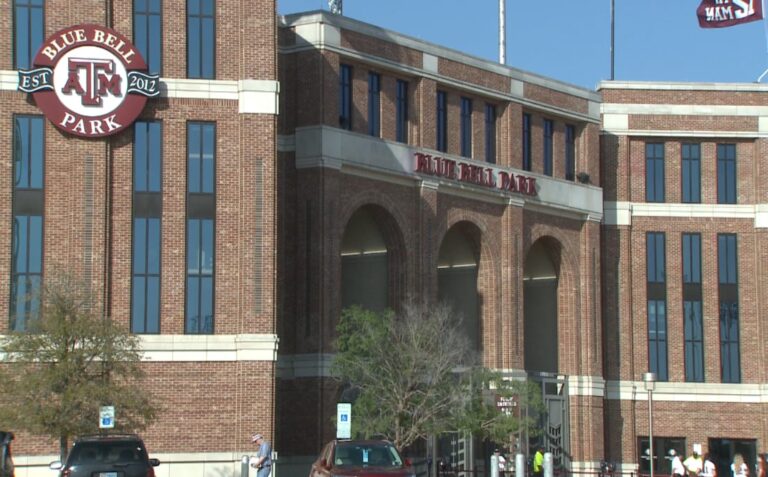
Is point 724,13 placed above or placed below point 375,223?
above

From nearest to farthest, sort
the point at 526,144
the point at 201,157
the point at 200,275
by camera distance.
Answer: the point at 200,275 → the point at 201,157 → the point at 526,144

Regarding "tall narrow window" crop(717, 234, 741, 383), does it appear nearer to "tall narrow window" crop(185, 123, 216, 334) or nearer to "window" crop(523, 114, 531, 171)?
"window" crop(523, 114, 531, 171)

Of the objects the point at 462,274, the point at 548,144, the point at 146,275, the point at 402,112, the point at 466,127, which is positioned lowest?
the point at 146,275

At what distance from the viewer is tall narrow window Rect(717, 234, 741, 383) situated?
2778 inches

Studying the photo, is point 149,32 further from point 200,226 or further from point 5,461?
point 5,461

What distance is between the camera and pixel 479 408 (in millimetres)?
54938

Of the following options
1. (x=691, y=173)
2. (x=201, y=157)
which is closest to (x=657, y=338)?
(x=691, y=173)

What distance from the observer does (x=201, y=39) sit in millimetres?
52062

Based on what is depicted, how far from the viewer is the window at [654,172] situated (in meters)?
71.9

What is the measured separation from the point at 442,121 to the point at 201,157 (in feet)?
46.9

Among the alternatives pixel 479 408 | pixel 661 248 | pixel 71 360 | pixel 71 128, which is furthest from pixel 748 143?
pixel 71 360

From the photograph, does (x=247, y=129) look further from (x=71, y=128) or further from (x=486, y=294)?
(x=486, y=294)

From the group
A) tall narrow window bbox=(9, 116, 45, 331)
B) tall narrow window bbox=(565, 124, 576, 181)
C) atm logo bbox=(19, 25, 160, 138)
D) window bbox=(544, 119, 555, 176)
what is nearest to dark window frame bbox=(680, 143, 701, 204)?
tall narrow window bbox=(565, 124, 576, 181)

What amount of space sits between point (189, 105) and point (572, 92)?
76.9 feet
